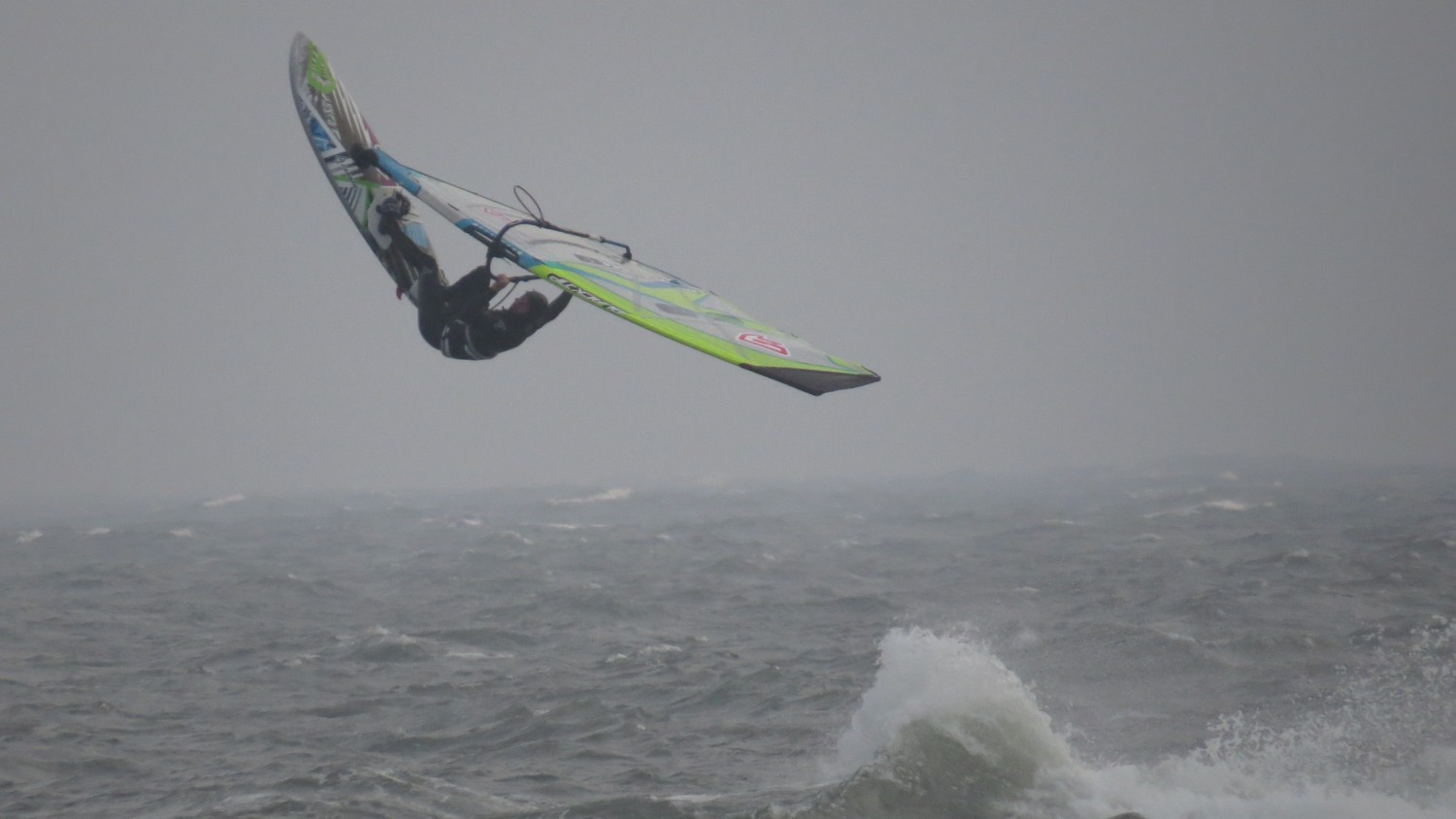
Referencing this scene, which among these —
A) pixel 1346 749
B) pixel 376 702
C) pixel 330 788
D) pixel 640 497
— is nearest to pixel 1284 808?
pixel 1346 749

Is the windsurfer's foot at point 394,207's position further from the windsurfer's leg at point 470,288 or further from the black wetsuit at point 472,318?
the windsurfer's leg at point 470,288

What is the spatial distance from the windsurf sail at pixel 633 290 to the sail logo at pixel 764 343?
0.4 inches

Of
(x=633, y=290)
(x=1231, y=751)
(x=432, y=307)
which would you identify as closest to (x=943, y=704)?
(x=1231, y=751)

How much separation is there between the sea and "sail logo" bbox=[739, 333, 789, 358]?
13.2ft

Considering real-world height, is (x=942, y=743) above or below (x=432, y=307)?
below

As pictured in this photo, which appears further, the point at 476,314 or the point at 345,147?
the point at 345,147

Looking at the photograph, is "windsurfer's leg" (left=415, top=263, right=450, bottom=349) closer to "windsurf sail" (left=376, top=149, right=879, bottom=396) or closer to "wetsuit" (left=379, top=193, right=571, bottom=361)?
"wetsuit" (left=379, top=193, right=571, bottom=361)

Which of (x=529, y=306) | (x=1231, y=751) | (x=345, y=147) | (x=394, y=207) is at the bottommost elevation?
(x=1231, y=751)

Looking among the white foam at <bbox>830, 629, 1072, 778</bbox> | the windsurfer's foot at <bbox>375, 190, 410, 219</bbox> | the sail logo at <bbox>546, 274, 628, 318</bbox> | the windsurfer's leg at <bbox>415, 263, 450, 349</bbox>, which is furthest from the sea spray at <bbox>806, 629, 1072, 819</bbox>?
the windsurfer's foot at <bbox>375, 190, 410, 219</bbox>

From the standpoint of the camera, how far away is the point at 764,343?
727cm

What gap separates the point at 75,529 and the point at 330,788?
32.0m

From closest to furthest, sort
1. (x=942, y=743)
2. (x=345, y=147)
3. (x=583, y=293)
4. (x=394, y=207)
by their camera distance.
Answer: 1. (x=583, y=293)
2. (x=394, y=207)
3. (x=942, y=743)
4. (x=345, y=147)

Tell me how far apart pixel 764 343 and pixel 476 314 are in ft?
8.32

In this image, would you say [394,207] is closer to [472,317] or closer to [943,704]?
[472,317]
